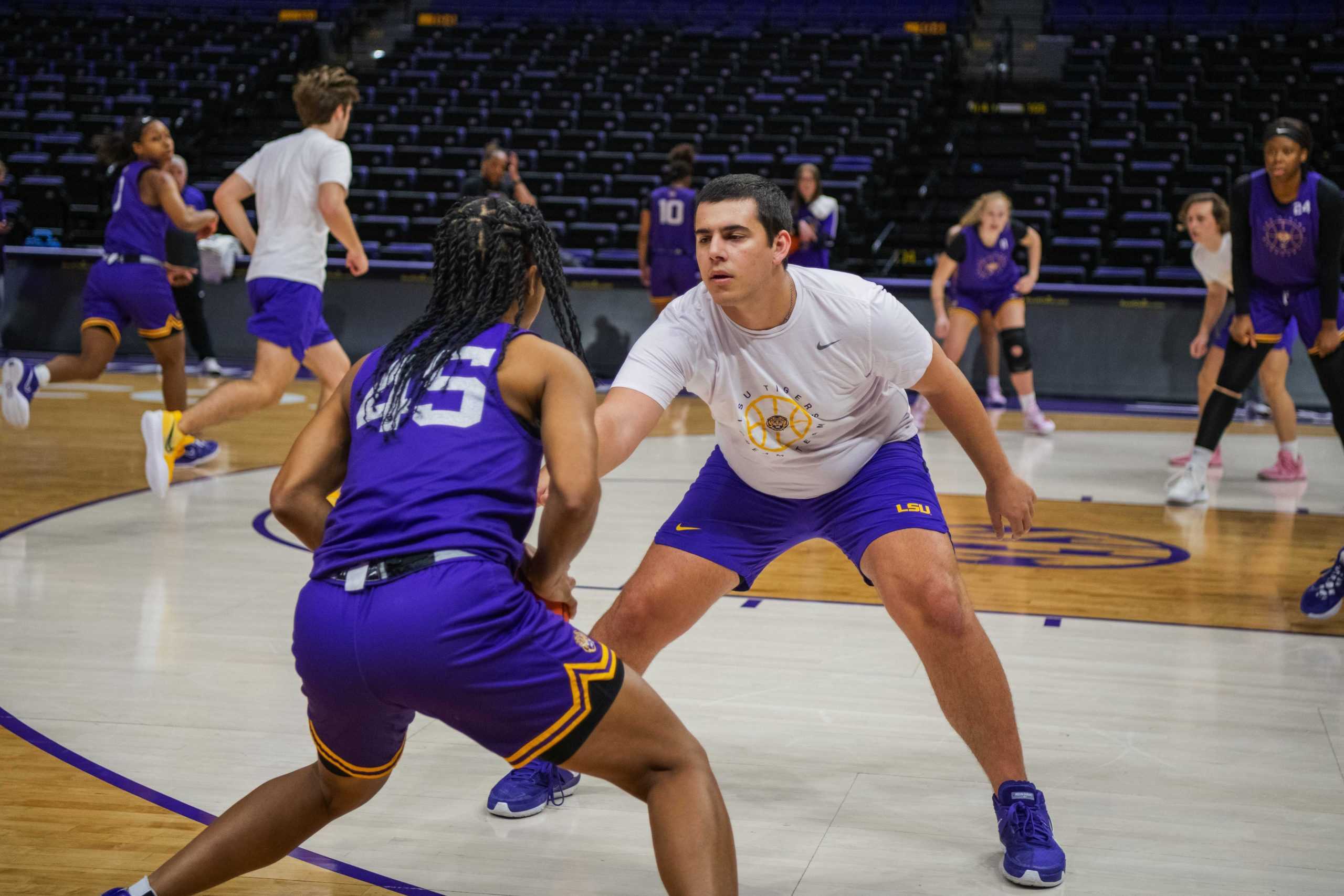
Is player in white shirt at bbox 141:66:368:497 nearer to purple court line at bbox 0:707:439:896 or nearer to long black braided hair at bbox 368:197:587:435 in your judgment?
purple court line at bbox 0:707:439:896

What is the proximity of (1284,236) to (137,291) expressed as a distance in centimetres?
513

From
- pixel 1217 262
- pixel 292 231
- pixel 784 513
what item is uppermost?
pixel 784 513

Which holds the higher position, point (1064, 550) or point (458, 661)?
point (458, 661)

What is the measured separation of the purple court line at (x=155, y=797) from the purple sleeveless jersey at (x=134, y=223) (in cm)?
368

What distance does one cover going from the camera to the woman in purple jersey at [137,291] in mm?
6539

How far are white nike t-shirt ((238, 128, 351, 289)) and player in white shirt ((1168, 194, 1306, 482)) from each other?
438 centimetres

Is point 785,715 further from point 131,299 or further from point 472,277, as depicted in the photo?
point 131,299

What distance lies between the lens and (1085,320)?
1110 cm

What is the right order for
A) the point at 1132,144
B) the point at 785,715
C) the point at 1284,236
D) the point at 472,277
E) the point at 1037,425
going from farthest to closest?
the point at 1132,144, the point at 1037,425, the point at 1284,236, the point at 785,715, the point at 472,277

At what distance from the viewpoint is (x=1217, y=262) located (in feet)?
24.7

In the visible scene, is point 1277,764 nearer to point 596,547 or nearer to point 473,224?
point 473,224

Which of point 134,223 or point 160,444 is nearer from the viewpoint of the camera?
point 160,444

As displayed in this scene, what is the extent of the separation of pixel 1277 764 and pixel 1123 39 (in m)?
14.4

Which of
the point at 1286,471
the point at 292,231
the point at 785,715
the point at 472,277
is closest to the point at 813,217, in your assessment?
the point at 1286,471
